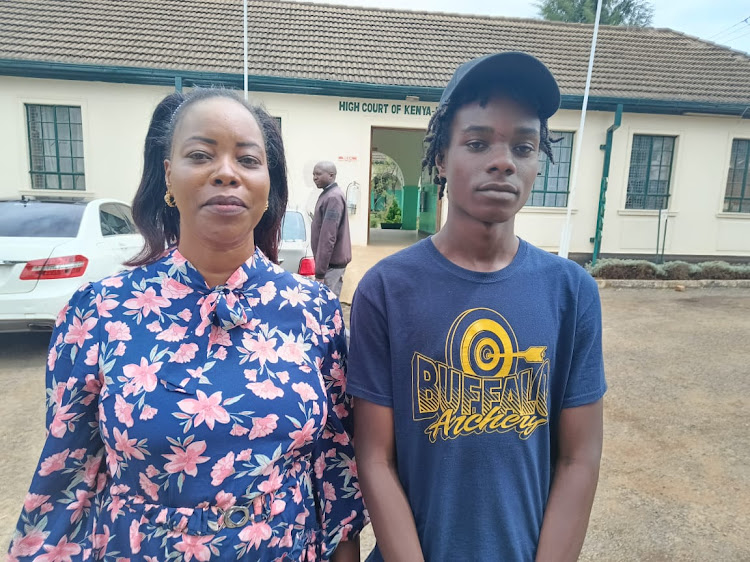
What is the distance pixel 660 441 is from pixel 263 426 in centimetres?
348

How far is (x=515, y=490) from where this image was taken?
48.1 inches

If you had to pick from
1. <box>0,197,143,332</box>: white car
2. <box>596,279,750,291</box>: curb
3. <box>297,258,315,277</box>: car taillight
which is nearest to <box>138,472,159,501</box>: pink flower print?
<box>0,197,143,332</box>: white car

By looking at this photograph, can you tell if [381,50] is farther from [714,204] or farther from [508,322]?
[508,322]

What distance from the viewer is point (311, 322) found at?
1.42m

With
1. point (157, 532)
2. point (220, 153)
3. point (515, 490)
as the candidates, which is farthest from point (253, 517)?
point (220, 153)

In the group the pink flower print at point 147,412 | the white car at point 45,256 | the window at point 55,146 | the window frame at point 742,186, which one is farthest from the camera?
the window frame at point 742,186

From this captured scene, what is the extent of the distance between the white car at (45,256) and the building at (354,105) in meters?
6.07

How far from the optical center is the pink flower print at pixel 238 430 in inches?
47.8

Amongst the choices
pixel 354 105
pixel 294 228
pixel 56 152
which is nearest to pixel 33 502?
pixel 294 228

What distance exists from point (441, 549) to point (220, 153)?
3.75 feet

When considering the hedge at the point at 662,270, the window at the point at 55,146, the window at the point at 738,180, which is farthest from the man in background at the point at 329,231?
the window at the point at 738,180

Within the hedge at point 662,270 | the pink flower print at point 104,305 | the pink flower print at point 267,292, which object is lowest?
the hedge at point 662,270

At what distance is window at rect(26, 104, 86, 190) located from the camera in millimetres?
10641

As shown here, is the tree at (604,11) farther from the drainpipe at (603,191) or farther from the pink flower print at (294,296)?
the pink flower print at (294,296)
